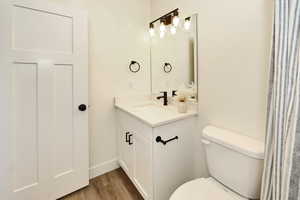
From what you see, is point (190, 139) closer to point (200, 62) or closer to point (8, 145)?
point (200, 62)

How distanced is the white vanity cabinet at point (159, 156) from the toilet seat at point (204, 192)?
0.88 ft

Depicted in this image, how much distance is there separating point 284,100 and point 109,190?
1707mm

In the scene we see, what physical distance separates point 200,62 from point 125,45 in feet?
3.30

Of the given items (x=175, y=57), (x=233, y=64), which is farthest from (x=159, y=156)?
(x=175, y=57)

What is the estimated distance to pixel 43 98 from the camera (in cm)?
146

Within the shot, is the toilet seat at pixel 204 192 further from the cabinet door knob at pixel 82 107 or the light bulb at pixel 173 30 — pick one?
the light bulb at pixel 173 30

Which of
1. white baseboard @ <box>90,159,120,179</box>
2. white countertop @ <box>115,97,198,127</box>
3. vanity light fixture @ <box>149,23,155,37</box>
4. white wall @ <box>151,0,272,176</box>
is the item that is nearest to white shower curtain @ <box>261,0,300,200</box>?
white wall @ <box>151,0,272,176</box>

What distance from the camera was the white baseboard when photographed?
1.93 metres

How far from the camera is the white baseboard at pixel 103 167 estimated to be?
6.33 feet

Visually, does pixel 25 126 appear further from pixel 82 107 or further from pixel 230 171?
pixel 230 171

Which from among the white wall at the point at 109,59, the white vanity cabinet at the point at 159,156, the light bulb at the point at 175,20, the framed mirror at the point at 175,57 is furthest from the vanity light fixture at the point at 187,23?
the white vanity cabinet at the point at 159,156

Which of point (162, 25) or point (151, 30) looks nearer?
point (162, 25)

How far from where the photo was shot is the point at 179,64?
1.75m

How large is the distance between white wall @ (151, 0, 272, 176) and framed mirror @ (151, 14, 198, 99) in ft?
0.28
